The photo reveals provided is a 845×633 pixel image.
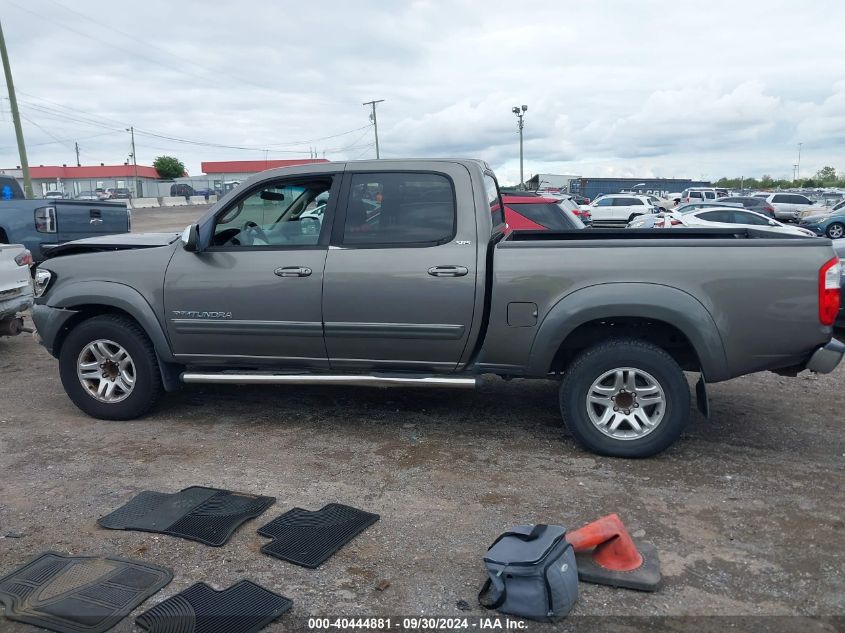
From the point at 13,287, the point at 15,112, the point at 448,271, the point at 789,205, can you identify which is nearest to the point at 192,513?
the point at 448,271

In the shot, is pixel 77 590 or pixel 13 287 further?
pixel 13 287

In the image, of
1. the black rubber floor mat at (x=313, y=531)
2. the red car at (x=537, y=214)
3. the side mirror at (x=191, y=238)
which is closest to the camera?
the black rubber floor mat at (x=313, y=531)

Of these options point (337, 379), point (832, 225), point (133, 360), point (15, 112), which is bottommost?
point (832, 225)

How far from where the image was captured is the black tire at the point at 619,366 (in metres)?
4.57

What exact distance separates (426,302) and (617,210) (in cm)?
2871

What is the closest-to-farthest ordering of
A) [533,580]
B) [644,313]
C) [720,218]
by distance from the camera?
1. [533,580]
2. [644,313]
3. [720,218]

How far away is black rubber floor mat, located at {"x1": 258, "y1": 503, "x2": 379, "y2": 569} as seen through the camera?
354 cm

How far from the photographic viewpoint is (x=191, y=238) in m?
5.16

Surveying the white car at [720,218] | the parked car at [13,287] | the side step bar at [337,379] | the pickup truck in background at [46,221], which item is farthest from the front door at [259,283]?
the white car at [720,218]

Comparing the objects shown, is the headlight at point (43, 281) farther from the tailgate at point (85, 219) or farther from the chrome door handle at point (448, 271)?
the tailgate at point (85, 219)

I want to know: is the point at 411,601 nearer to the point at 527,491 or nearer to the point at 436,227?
the point at 527,491

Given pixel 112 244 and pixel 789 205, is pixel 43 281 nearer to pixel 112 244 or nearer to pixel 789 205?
pixel 112 244

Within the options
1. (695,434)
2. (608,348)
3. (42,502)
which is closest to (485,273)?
(608,348)

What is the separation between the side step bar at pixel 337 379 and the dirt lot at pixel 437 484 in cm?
41
